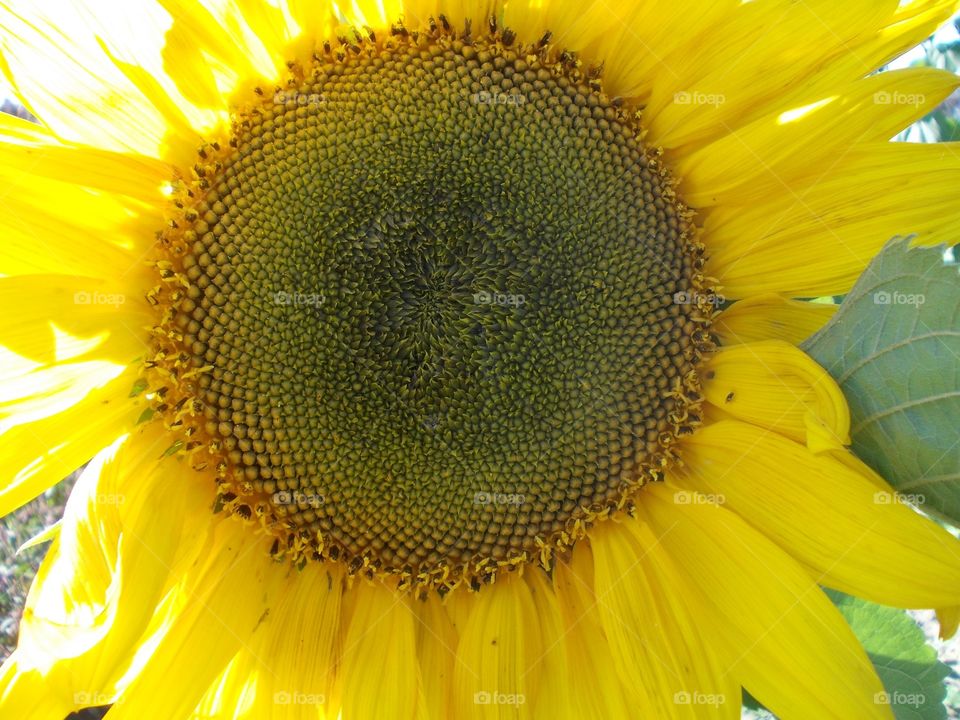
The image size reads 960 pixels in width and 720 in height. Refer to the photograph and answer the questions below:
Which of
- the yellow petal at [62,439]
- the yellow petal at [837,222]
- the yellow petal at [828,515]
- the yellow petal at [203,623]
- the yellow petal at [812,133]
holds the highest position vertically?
the yellow petal at [812,133]

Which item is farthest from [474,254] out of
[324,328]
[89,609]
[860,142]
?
[89,609]

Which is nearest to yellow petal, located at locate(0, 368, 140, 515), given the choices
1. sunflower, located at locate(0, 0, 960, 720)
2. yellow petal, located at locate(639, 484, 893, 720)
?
sunflower, located at locate(0, 0, 960, 720)

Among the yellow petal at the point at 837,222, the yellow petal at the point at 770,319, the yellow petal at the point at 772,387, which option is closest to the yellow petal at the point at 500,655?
the yellow petal at the point at 772,387

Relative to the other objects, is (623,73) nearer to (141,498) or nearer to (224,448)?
(224,448)

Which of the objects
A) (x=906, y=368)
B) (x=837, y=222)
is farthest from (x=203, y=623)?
(x=837, y=222)

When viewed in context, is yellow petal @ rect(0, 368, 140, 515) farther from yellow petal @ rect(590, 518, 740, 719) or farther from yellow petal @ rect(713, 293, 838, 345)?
yellow petal @ rect(713, 293, 838, 345)

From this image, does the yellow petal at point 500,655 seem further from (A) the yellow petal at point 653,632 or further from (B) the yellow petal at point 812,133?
(B) the yellow petal at point 812,133
